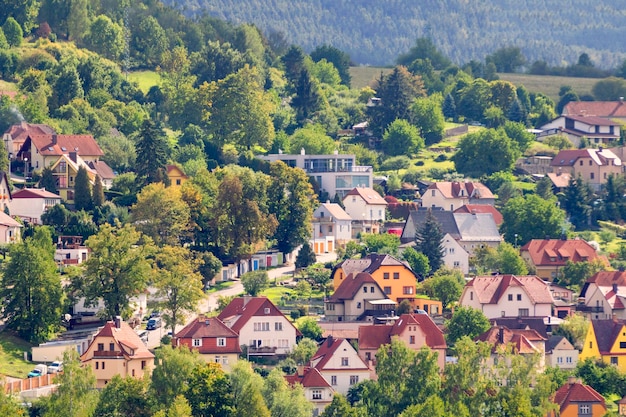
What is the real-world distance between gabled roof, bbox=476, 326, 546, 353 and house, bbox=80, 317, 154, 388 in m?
18.0

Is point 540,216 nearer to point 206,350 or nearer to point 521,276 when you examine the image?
point 521,276

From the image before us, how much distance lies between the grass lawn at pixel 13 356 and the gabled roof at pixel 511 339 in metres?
23.0

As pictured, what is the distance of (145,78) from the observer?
573 feet

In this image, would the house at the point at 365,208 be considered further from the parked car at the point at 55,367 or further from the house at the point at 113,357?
the parked car at the point at 55,367

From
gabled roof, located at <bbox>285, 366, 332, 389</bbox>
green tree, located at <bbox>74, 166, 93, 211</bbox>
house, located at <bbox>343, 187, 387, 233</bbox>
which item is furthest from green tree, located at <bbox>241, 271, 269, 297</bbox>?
house, located at <bbox>343, 187, 387, 233</bbox>

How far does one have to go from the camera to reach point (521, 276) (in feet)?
397

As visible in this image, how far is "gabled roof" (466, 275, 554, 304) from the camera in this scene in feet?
386

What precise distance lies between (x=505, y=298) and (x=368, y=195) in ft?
88.2

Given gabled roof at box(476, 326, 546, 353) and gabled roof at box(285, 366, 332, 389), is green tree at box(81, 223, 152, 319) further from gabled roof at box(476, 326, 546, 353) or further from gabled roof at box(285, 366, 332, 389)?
gabled roof at box(476, 326, 546, 353)

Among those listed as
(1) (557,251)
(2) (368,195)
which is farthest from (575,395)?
(2) (368,195)

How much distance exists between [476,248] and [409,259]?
28.8ft

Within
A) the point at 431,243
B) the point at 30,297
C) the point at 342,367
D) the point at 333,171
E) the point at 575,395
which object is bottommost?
the point at 575,395

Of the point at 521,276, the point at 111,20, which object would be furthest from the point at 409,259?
the point at 111,20

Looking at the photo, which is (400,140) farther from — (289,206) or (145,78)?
(289,206)
